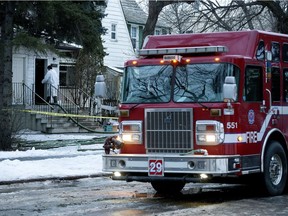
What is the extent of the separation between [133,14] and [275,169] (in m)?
38.5

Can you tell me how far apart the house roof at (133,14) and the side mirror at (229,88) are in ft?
124

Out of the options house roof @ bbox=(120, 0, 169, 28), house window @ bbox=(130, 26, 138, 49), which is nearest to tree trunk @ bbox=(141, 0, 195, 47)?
house roof @ bbox=(120, 0, 169, 28)

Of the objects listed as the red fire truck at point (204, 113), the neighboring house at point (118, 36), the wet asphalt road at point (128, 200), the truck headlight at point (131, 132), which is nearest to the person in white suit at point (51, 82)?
the neighboring house at point (118, 36)

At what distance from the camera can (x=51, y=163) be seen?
17703 mm

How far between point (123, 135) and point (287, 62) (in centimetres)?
363

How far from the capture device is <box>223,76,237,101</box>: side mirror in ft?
36.0

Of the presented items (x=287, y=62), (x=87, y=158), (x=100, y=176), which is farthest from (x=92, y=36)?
(x=287, y=62)

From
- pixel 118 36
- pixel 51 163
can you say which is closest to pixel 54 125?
pixel 51 163

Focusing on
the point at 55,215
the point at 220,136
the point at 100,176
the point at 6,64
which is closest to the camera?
the point at 55,215

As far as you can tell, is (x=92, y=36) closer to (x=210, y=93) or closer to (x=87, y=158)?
Answer: (x=87, y=158)

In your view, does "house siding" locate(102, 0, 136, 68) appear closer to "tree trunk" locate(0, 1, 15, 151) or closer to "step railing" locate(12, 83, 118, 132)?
"step railing" locate(12, 83, 118, 132)

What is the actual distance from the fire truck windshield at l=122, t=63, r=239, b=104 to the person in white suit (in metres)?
19.0

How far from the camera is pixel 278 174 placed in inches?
497

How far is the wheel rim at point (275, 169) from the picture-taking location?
12445 millimetres
